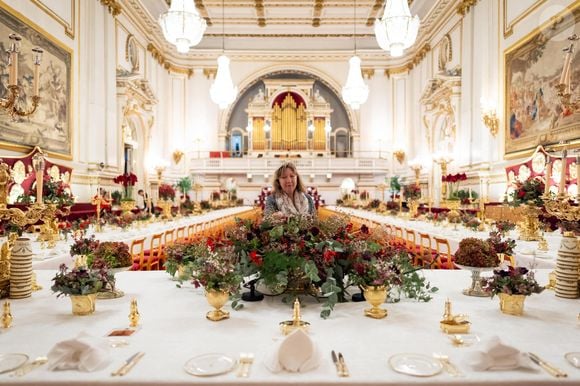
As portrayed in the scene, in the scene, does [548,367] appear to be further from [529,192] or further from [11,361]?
[529,192]

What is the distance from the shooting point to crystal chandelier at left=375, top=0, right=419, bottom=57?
6.94m

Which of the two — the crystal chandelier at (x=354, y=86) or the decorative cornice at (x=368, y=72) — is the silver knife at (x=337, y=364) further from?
the decorative cornice at (x=368, y=72)

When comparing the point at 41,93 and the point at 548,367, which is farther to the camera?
the point at 41,93

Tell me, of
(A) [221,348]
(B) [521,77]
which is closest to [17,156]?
(A) [221,348]

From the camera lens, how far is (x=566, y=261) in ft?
7.57

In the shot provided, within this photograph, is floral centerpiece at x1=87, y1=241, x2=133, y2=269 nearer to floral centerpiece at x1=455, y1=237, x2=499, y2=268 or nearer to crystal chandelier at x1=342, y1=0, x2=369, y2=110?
floral centerpiece at x1=455, y1=237, x2=499, y2=268

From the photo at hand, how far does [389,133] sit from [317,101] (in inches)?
167

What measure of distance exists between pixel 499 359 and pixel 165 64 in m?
21.4

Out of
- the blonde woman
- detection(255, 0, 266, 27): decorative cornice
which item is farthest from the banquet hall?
the blonde woman

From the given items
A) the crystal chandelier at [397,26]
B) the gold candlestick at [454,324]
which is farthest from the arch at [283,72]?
the gold candlestick at [454,324]

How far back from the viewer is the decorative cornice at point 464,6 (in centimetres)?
1362

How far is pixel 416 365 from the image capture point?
1.48 metres

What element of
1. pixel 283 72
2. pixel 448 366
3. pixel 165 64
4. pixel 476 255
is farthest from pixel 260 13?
pixel 448 366

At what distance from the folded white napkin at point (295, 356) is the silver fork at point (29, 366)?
2.60ft
